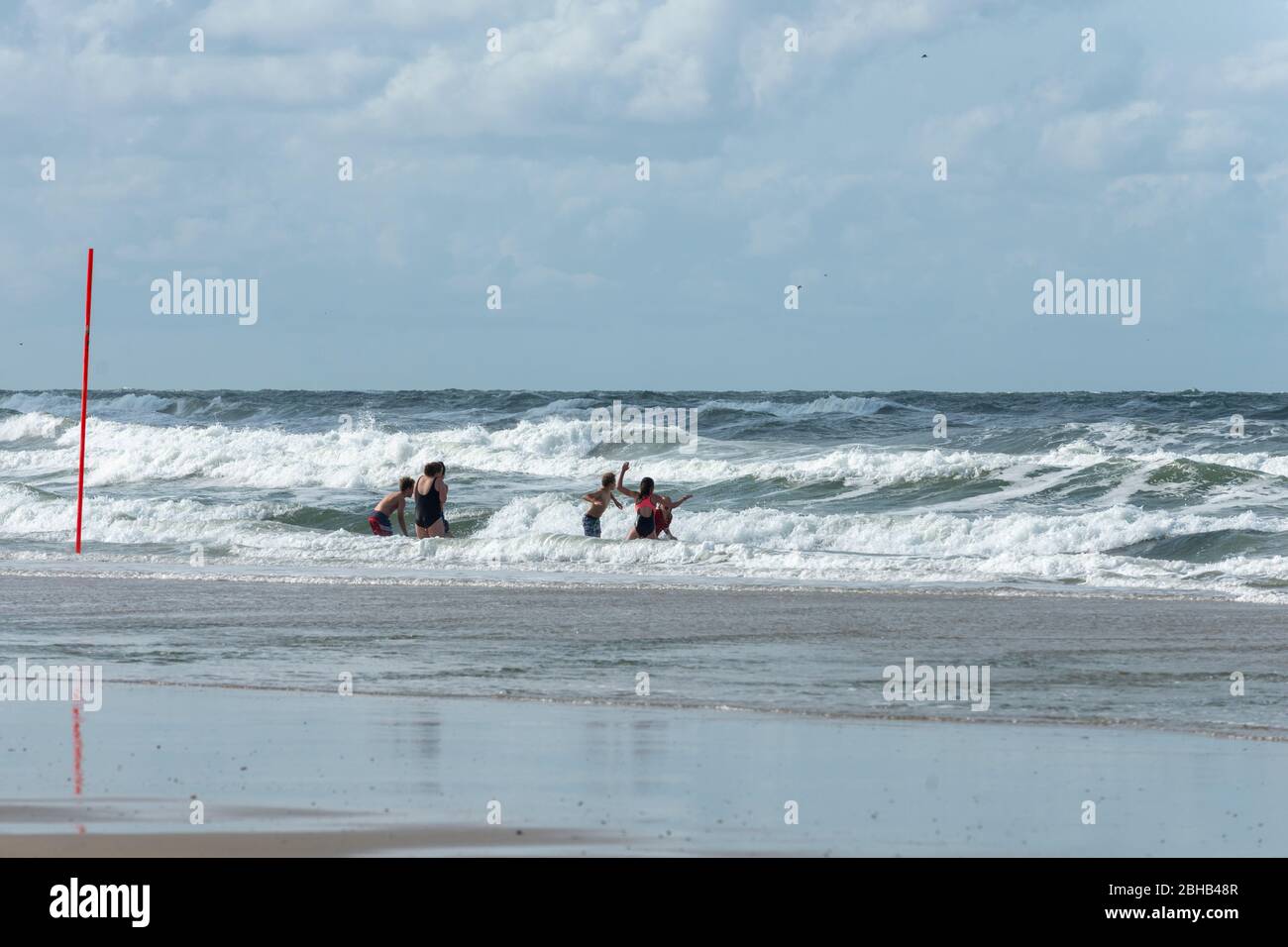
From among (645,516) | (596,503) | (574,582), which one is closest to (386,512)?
(596,503)

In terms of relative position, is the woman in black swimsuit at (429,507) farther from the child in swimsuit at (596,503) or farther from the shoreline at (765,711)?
the shoreline at (765,711)

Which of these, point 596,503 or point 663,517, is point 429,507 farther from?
point 663,517

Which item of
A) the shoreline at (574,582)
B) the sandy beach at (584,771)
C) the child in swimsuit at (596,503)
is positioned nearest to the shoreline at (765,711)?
the sandy beach at (584,771)

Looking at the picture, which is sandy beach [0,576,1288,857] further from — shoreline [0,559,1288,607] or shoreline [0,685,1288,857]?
shoreline [0,559,1288,607]

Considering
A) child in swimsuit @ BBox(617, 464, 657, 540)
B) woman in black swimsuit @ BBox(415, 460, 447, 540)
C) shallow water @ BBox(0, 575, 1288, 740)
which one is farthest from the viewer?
woman in black swimsuit @ BBox(415, 460, 447, 540)

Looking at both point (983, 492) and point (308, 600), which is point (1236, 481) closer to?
point (983, 492)

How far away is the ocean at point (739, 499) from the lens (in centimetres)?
1853

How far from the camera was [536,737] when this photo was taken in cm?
754

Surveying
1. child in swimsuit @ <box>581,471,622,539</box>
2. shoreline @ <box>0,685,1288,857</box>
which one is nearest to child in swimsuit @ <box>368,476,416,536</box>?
child in swimsuit @ <box>581,471,622,539</box>

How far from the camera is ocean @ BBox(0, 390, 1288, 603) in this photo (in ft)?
60.8

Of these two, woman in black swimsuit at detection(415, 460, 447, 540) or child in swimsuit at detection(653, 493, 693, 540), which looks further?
woman in black swimsuit at detection(415, 460, 447, 540)

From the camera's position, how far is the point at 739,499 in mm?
28859

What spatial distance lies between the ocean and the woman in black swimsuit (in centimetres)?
33
